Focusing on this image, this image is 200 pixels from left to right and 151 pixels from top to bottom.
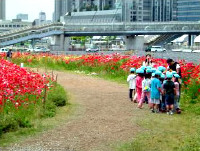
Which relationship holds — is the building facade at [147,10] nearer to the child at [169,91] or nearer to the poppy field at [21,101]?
the poppy field at [21,101]

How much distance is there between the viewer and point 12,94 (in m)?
13.2

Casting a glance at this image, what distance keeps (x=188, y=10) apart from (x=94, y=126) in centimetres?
15082

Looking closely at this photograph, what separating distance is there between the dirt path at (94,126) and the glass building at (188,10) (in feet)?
458

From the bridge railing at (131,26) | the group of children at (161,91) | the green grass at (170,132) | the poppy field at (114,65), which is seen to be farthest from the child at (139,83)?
the bridge railing at (131,26)

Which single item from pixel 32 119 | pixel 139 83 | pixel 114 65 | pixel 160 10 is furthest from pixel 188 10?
pixel 32 119

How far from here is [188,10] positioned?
6280 inches

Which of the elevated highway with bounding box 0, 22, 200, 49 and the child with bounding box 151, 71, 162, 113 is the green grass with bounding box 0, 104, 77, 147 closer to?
the child with bounding box 151, 71, 162, 113

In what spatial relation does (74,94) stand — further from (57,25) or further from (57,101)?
(57,25)

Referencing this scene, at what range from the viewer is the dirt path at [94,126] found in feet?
34.5

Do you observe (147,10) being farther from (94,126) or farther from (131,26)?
(94,126)

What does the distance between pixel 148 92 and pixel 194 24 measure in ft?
299

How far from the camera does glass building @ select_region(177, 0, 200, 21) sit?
6117 inches

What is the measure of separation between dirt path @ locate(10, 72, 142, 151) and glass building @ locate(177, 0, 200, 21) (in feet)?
458

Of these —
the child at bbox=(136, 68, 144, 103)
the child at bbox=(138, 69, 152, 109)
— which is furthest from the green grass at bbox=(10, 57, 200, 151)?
the child at bbox=(136, 68, 144, 103)
